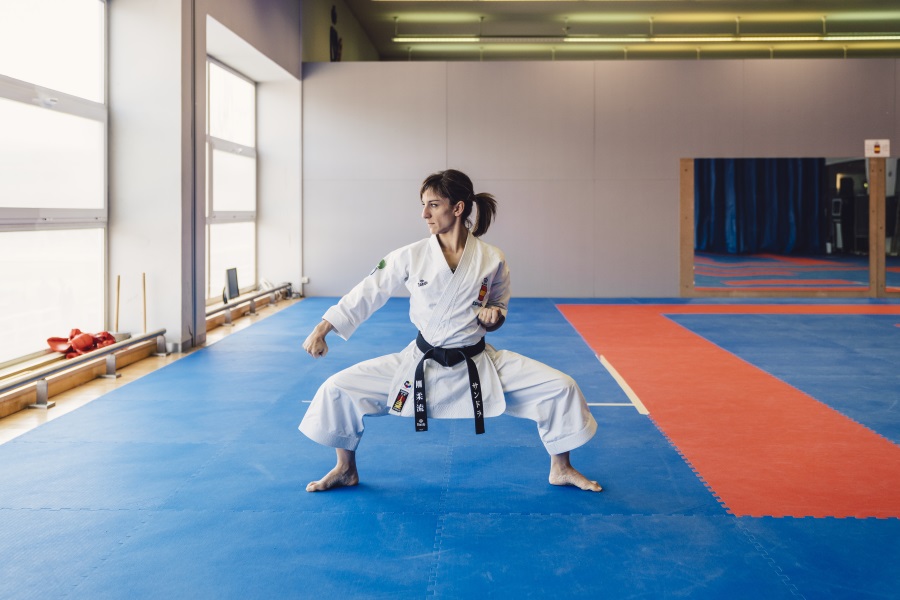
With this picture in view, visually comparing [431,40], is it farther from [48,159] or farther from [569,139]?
[48,159]

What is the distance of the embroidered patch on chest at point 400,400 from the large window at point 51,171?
9.96ft

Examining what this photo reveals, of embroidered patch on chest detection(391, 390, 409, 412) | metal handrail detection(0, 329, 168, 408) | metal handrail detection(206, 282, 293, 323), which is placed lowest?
metal handrail detection(0, 329, 168, 408)

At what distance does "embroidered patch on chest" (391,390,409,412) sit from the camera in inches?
122

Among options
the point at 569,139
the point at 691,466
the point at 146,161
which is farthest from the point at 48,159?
the point at 569,139

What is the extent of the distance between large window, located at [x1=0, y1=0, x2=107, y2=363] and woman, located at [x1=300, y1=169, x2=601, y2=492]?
287 centimetres

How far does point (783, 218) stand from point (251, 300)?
688cm

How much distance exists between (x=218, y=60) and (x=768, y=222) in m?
7.12

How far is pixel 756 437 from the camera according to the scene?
3980 millimetres

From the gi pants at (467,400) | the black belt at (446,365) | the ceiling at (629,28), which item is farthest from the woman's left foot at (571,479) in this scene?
the ceiling at (629,28)

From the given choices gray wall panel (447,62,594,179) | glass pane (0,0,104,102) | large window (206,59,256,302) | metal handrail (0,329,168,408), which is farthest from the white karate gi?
gray wall panel (447,62,594,179)

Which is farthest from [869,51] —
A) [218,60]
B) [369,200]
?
[218,60]

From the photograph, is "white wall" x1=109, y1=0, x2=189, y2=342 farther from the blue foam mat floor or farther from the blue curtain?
the blue curtain

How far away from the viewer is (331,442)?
3129mm

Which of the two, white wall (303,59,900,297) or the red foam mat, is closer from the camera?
the red foam mat
